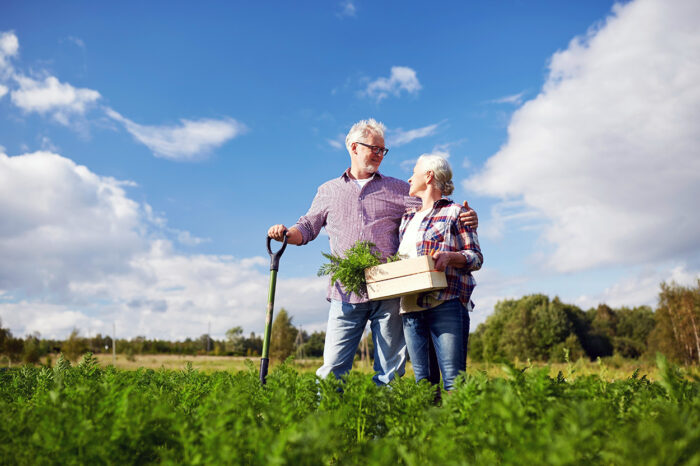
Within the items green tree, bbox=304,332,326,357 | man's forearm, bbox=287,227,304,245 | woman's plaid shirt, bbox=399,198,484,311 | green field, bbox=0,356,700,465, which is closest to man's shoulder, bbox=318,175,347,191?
man's forearm, bbox=287,227,304,245

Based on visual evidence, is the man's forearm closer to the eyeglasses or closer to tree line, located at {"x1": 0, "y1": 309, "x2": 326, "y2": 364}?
the eyeglasses

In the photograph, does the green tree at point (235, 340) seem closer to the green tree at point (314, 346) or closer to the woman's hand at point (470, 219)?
the green tree at point (314, 346)

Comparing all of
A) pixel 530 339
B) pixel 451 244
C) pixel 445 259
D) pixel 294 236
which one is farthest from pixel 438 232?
pixel 530 339

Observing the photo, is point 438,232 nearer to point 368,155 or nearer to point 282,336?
point 368,155

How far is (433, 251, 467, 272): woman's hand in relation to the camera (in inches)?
161

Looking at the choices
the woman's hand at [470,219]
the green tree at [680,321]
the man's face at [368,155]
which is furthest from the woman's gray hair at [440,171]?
the green tree at [680,321]

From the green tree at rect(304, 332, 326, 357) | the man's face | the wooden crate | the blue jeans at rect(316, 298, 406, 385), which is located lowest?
the green tree at rect(304, 332, 326, 357)

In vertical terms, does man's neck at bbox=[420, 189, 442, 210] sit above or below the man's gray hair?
below

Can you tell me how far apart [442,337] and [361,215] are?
162 cm

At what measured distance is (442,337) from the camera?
4289 mm

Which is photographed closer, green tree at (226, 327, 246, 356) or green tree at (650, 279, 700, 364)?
green tree at (650, 279, 700, 364)

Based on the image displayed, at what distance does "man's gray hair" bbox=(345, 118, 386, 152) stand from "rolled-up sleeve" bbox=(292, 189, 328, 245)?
2.52 ft

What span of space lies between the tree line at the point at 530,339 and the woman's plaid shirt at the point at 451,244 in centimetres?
2246

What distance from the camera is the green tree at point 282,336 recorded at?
31891mm
